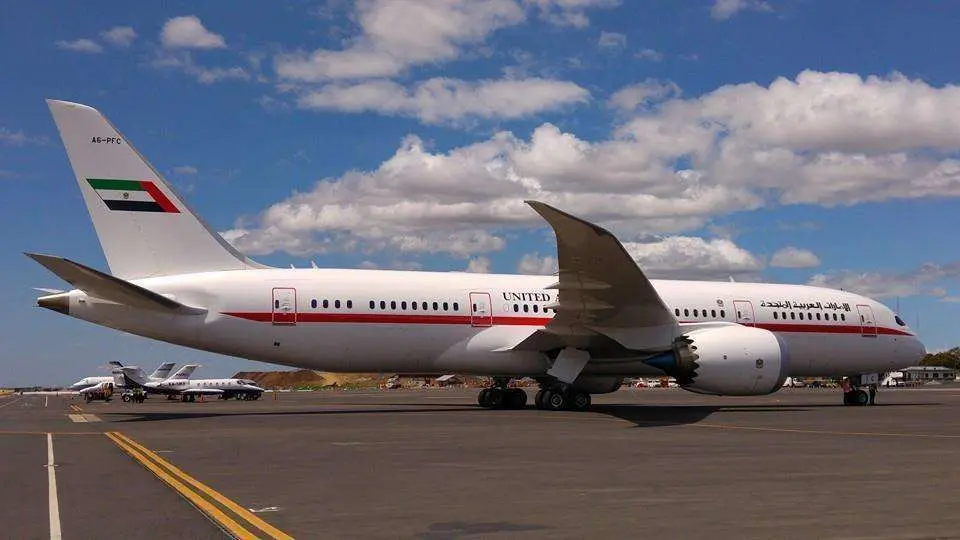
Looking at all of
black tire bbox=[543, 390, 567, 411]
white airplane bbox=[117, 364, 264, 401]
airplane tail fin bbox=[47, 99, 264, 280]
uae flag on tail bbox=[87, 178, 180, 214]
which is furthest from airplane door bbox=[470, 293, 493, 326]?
white airplane bbox=[117, 364, 264, 401]

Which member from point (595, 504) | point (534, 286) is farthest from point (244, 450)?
point (534, 286)

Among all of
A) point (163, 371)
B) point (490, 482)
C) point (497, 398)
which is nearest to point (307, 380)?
point (163, 371)

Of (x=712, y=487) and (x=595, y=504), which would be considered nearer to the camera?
(x=595, y=504)

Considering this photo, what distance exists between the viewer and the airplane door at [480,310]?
29.8 m

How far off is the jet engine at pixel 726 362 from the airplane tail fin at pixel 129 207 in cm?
1381

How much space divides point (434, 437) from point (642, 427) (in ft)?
18.2

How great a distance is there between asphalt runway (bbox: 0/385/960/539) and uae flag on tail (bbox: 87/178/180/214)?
760 cm

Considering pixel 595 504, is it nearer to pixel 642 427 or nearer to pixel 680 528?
pixel 680 528

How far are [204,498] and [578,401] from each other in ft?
67.8

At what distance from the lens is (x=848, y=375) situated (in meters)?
35.1

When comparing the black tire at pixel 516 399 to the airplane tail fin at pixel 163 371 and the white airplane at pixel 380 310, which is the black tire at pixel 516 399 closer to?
the white airplane at pixel 380 310

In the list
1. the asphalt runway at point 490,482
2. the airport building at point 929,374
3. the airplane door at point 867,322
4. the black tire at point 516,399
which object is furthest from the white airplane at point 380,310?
the airport building at point 929,374

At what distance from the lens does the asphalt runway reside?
821cm

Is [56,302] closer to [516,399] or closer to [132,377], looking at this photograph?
[516,399]
